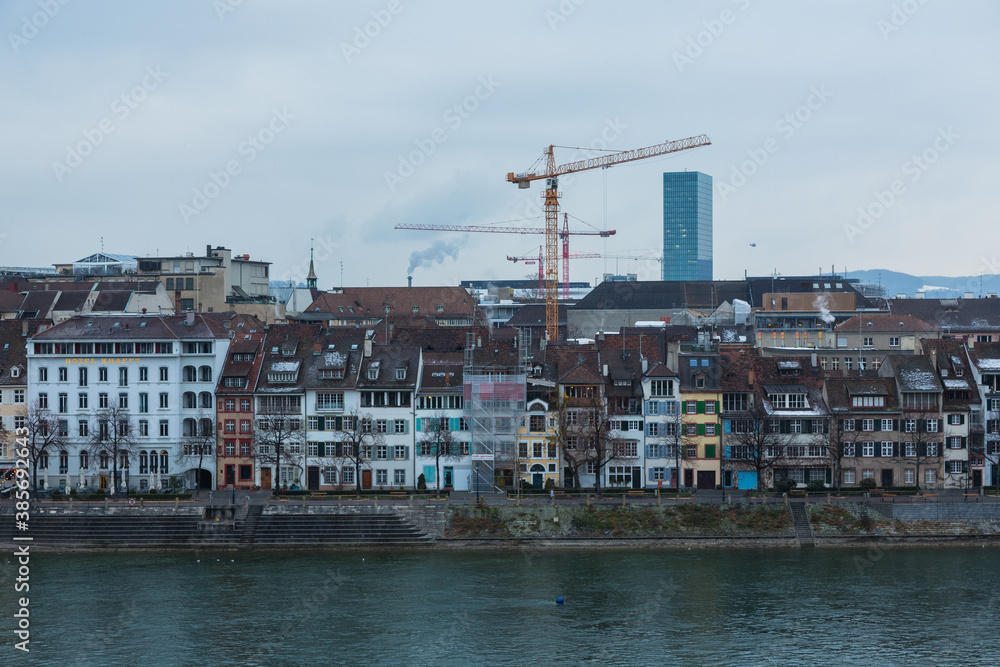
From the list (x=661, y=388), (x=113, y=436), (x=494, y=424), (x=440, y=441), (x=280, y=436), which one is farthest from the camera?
(x=113, y=436)

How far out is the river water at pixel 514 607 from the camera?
225 ft

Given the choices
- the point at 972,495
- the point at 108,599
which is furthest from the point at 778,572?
the point at 108,599

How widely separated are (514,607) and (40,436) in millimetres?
51826

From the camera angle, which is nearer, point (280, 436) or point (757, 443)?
point (757, 443)

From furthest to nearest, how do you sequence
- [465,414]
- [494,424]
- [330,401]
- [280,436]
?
1. [330,401]
2. [465,414]
3. [280,436]
4. [494,424]

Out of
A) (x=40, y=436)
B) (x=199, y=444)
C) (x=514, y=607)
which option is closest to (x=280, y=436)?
(x=199, y=444)

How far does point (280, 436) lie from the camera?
106 metres

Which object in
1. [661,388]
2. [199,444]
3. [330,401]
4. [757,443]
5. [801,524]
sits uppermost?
[661,388]

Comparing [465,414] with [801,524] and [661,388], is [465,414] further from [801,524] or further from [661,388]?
[801,524]

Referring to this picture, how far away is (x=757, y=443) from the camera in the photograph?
104 m

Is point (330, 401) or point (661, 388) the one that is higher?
point (661, 388)

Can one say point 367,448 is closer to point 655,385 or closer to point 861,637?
point 655,385

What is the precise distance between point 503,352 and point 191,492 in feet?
92.8

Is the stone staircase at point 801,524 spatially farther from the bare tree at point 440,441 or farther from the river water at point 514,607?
the bare tree at point 440,441
